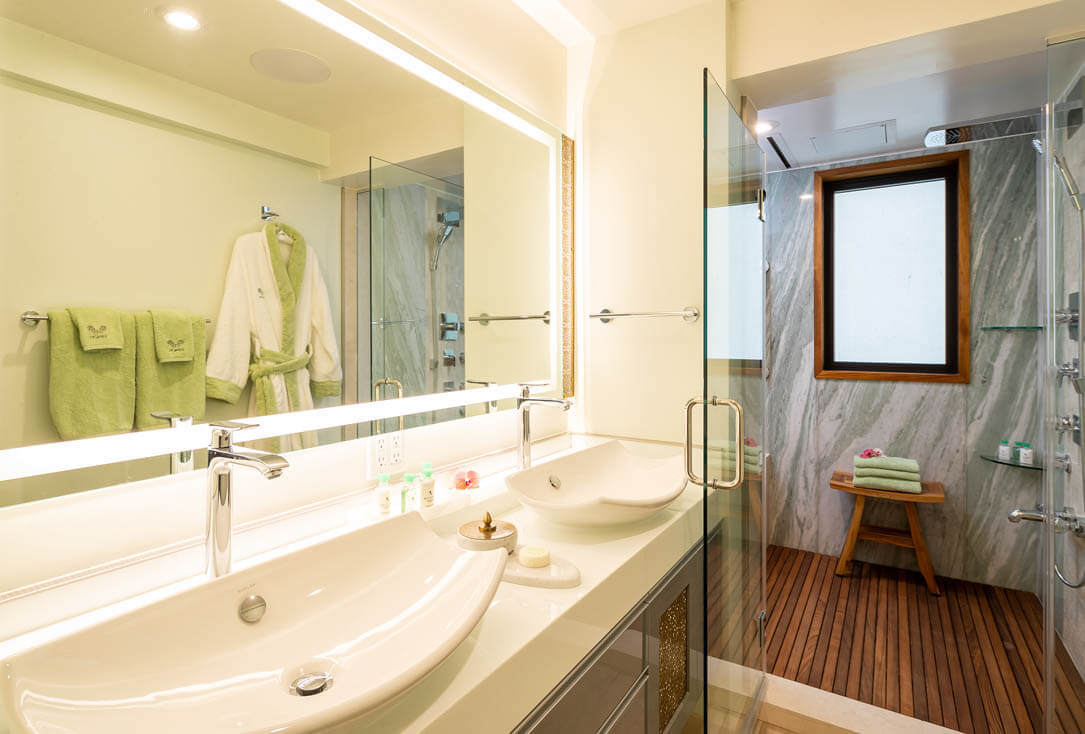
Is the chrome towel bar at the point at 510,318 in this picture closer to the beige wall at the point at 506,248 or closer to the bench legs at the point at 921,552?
the beige wall at the point at 506,248

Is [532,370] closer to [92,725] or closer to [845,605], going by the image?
[92,725]

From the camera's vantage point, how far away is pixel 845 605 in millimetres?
2936

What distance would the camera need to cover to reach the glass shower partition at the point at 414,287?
4.77ft

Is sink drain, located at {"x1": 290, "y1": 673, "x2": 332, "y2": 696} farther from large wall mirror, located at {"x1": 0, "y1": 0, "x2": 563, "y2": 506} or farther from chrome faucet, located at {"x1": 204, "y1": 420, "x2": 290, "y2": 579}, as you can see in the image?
large wall mirror, located at {"x1": 0, "y1": 0, "x2": 563, "y2": 506}

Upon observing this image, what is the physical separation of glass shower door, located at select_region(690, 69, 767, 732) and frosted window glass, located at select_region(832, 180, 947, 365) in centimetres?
172

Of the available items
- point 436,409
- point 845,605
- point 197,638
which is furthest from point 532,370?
point 845,605

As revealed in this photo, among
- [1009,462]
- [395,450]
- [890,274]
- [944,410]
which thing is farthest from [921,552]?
[395,450]

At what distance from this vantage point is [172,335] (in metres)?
1.05

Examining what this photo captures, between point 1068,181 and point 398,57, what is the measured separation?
1906 millimetres

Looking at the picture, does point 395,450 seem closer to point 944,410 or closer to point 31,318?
point 31,318

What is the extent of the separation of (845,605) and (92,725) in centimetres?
321

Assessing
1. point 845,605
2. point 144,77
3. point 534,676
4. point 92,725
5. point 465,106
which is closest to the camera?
point 92,725

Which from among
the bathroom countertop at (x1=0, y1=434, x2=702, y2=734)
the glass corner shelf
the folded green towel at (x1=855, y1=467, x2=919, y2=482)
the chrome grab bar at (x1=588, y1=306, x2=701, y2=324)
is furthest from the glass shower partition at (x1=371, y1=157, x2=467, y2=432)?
the glass corner shelf

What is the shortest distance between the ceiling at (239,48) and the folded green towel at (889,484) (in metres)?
2.99
